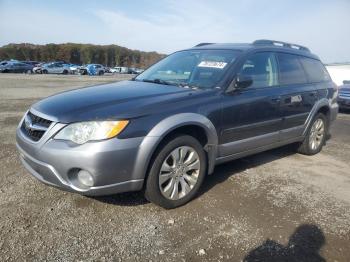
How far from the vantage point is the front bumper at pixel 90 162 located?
3.04 meters

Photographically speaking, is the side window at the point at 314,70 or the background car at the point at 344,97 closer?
the side window at the point at 314,70

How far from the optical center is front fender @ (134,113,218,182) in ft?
10.6

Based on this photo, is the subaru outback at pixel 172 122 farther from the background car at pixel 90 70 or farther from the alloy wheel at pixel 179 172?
the background car at pixel 90 70

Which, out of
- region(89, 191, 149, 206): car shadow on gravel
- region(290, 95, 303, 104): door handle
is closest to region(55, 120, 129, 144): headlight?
region(89, 191, 149, 206): car shadow on gravel

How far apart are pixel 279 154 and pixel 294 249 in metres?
3.04

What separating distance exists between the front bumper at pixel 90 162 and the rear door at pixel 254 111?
1.23 meters

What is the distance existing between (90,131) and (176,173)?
3.34ft

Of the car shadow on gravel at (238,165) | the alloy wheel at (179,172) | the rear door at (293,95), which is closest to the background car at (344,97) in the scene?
the car shadow on gravel at (238,165)

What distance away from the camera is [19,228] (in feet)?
10.4

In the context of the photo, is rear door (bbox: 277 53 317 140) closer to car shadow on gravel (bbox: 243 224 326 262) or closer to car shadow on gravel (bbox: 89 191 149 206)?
car shadow on gravel (bbox: 243 224 326 262)

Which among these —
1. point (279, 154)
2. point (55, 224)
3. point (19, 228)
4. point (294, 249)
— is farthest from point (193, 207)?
point (279, 154)

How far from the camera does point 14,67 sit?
1523 inches

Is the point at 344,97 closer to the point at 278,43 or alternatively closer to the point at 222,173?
the point at 278,43

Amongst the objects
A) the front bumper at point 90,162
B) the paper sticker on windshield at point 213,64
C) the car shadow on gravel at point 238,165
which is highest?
the paper sticker on windshield at point 213,64
